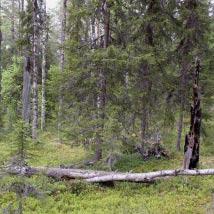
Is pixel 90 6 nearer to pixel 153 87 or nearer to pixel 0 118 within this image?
pixel 153 87

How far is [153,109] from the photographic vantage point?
20.4m

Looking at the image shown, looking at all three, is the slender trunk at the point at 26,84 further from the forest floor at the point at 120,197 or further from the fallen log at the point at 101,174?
the forest floor at the point at 120,197

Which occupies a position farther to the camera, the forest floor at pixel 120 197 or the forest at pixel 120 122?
the forest at pixel 120 122

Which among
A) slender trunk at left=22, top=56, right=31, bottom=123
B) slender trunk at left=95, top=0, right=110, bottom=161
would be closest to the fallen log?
slender trunk at left=95, top=0, right=110, bottom=161

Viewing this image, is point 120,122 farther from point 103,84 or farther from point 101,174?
point 101,174

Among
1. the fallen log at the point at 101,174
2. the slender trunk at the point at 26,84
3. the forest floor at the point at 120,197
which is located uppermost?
the slender trunk at the point at 26,84

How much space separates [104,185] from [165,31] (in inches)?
376

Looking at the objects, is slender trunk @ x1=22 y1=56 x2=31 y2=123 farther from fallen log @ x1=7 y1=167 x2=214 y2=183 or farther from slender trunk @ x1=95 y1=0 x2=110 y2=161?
fallen log @ x1=7 y1=167 x2=214 y2=183

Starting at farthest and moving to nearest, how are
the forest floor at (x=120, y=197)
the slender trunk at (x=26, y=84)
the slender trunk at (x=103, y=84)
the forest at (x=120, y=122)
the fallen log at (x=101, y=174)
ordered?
the slender trunk at (x=26, y=84) < the slender trunk at (x=103, y=84) < the fallen log at (x=101, y=174) < the forest at (x=120, y=122) < the forest floor at (x=120, y=197)

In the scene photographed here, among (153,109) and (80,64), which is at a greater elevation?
(80,64)

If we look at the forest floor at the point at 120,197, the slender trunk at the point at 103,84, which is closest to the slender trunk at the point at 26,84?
the slender trunk at the point at 103,84

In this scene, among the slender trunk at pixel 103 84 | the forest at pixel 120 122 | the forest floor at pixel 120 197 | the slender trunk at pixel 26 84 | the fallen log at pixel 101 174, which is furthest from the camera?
the slender trunk at pixel 26 84

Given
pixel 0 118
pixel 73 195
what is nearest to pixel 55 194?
pixel 73 195

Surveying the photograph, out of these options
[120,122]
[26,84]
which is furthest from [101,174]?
[26,84]
